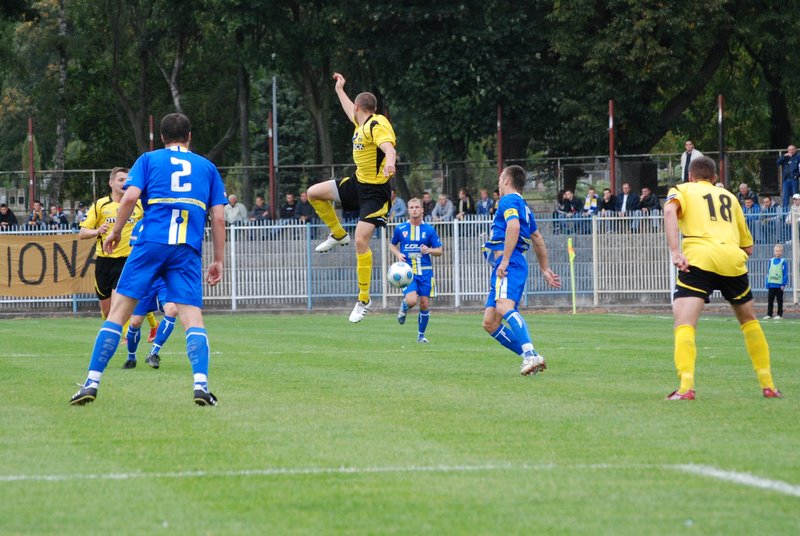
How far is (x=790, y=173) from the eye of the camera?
32.2 metres

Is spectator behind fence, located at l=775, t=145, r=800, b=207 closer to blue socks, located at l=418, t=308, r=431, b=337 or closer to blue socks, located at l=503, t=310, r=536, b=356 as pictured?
blue socks, located at l=418, t=308, r=431, b=337

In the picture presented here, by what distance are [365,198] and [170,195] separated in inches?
176

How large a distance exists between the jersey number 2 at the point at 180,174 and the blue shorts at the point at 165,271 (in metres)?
0.44

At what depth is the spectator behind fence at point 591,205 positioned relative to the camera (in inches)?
1298

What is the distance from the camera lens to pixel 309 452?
766 cm

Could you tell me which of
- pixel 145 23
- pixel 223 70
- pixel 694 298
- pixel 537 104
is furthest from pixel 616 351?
pixel 223 70

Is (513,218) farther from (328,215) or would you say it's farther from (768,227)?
(768,227)

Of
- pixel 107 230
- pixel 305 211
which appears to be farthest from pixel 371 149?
pixel 305 211

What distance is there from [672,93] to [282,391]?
36001 millimetres

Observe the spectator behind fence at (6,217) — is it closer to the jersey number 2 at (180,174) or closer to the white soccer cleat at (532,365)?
the white soccer cleat at (532,365)

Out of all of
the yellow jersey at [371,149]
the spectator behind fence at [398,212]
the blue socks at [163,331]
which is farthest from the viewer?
the spectator behind fence at [398,212]

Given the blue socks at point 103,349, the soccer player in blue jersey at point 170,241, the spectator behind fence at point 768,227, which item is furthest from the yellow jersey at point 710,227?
the spectator behind fence at point 768,227

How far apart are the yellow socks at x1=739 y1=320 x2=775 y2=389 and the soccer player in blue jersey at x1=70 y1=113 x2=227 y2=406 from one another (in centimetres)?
430

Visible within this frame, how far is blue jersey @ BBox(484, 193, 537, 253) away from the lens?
503 inches
